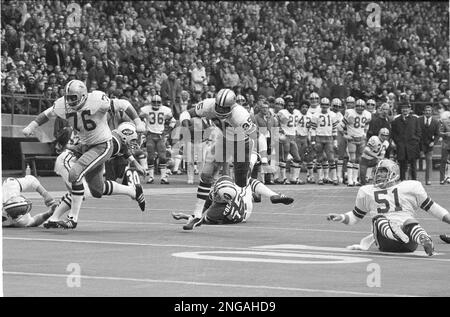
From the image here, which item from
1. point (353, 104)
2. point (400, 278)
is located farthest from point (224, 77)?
point (400, 278)

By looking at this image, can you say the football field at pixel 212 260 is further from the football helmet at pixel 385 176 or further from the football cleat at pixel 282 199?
the football helmet at pixel 385 176

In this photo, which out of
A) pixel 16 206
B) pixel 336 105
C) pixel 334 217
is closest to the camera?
pixel 334 217

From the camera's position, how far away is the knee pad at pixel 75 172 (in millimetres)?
15188

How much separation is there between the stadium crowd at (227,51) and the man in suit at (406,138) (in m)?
0.92

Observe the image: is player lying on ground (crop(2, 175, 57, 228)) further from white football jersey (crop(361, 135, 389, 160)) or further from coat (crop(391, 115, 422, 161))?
coat (crop(391, 115, 422, 161))

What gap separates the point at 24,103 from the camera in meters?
28.6

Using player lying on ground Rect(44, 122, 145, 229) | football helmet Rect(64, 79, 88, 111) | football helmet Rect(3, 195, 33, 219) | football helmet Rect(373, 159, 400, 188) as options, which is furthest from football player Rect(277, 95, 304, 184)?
football helmet Rect(373, 159, 400, 188)

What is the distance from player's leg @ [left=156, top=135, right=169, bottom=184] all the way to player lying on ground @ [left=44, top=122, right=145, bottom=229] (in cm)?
753

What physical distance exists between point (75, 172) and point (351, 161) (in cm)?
1352

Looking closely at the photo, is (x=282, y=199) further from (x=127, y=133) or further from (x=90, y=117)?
(x=127, y=133)

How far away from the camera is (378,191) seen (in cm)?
1284

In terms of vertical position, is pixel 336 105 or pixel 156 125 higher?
pixel 336 105

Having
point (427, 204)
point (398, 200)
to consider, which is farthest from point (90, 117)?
point (427, 204)

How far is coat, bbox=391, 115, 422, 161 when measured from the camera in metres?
27.9
